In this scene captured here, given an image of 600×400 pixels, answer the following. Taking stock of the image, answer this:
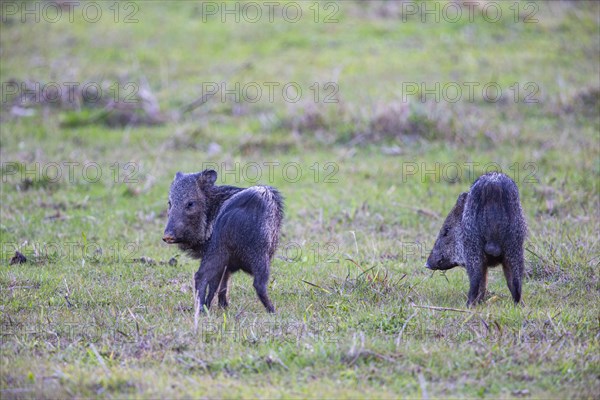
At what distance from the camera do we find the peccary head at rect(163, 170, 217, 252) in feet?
22.6

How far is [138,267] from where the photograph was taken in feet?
26.1

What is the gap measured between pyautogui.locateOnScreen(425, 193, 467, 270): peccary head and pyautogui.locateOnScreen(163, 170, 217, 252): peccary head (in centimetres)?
206

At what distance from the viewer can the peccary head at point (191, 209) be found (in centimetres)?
690

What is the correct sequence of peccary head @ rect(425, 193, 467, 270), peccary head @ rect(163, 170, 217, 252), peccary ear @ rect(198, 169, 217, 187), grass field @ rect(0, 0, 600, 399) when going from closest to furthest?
grass field @ rect(0, 0, 600, 399)
peccary head @ rect(163, 170, 217, 252)
peccary head @ rect(425, 193, 467, 270)
peccary ear @ rect(198, 169, 217, 187)

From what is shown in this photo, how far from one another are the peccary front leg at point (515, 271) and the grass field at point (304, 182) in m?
0.21

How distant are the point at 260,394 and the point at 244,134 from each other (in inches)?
338

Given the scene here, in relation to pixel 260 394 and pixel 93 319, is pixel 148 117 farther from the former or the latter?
pixel 260 394

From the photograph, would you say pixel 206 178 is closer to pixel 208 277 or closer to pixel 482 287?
pixel 208 277

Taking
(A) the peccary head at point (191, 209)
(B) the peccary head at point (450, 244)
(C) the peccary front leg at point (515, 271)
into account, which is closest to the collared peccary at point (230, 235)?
(A) the peccary head at point (191, 209)

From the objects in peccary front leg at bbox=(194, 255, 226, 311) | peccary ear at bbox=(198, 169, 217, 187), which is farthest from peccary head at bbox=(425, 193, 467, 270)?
peccary ear at bbox=(198, 169, 217, 187)

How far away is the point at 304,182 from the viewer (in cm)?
1137

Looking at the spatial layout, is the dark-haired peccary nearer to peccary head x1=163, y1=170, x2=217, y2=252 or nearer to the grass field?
the grass field

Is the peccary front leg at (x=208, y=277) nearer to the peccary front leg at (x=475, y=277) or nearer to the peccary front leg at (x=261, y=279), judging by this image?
the peccary front leg at (x=261, y=279)

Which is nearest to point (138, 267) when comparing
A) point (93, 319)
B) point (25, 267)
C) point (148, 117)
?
point (25, 267)
